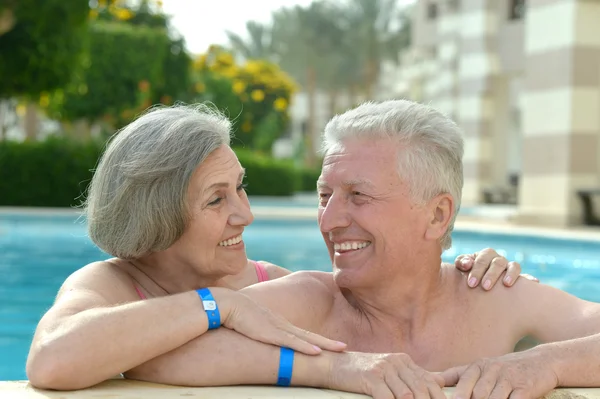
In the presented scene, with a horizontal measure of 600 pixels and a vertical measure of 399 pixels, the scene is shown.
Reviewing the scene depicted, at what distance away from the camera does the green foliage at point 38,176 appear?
17891 mm

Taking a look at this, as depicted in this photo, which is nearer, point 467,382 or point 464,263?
point 467,382

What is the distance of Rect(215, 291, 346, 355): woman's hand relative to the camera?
236cm

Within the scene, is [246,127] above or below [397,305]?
below

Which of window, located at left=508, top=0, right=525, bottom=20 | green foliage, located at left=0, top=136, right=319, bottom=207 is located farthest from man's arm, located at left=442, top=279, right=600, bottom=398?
window, located at left=508, top=0, right=525, bottom=20

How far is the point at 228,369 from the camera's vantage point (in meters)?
2.38

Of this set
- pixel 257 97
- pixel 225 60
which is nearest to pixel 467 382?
pixel 225 60

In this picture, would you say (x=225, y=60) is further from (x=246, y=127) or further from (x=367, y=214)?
(x=367, y=214)

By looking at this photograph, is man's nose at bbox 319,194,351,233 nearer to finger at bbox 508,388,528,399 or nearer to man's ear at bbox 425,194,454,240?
man's ear at bbox 425,194,454,240

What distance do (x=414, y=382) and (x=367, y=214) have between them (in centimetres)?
64

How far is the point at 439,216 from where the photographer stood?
2.80 meters

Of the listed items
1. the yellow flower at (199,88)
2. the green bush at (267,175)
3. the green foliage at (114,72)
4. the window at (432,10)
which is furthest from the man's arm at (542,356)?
the window at (432,10)

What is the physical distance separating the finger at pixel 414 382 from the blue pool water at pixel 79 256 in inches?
135

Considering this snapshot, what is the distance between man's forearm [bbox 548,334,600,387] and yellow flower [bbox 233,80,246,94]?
37.2 meters

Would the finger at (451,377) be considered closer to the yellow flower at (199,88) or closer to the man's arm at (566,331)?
the man's arm at (566,331)
